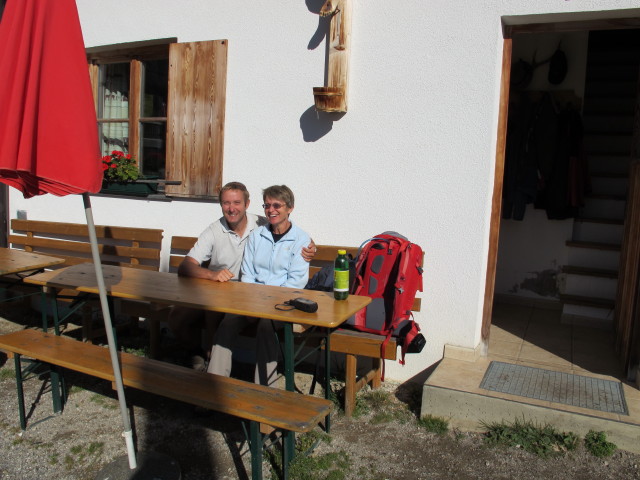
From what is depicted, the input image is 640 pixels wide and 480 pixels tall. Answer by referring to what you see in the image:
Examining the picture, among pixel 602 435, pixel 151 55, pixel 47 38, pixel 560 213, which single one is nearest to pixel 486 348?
pixel 602 435

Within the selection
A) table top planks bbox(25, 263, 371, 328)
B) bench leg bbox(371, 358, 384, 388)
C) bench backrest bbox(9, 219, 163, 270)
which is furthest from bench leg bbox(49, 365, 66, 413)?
bench leg bbox(371, 358, 384, 388)

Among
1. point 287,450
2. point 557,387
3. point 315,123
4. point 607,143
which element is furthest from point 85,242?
point 607,143

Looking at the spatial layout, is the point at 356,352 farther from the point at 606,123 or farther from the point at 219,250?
the point at 606,123

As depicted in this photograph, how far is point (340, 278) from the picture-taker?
10.1 feet

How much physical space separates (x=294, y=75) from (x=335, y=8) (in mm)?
628

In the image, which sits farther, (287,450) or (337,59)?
(337,59)

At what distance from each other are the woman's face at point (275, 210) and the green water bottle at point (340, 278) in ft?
2.16

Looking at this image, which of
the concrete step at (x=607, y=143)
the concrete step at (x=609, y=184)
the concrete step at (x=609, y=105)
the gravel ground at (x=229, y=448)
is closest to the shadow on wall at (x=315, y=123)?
the gravel ground at (x=229, y=448)

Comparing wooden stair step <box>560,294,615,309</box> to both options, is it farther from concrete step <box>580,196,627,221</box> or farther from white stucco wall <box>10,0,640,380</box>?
white stucco wall <box>10,0,640,380</box>

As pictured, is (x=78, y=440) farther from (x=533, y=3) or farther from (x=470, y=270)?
(x=533, y=3)

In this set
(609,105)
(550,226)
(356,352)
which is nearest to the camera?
(356,352)

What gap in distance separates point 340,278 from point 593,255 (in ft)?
11.3

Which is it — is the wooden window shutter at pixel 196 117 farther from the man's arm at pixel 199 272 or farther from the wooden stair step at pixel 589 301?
the wooden stair step at pixel 589 301

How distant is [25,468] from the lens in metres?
3.02
